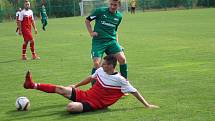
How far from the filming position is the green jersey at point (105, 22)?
31.8 ft

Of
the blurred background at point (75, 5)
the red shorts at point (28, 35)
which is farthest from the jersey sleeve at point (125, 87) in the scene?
the blurred background at point (75, 5)

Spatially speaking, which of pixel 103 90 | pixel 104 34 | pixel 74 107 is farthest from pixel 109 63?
pixel 104 34

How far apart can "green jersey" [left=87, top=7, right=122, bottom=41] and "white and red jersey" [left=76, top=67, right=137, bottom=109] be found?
1638 millimetres

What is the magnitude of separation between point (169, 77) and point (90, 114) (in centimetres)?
405

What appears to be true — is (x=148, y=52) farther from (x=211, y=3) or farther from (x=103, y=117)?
(x=211, y=3)

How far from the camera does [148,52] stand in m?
17.9

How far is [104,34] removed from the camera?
9812mm

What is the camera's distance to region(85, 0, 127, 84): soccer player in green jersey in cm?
968

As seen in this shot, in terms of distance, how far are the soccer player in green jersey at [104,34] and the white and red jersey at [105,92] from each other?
1.35m

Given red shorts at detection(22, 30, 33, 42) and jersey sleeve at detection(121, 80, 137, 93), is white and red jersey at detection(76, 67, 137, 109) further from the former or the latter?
red shorts at detection(22, 30, 33, 42)

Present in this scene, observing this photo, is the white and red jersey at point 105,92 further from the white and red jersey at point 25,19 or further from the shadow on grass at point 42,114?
the white and red jersey at point 25,19

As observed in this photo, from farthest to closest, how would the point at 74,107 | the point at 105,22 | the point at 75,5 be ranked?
the point at 75,5, the point at 105,22, the point at 74,107

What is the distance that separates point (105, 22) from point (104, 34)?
0.83 feet

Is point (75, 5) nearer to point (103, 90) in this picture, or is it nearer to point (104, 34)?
point (104, 34)
